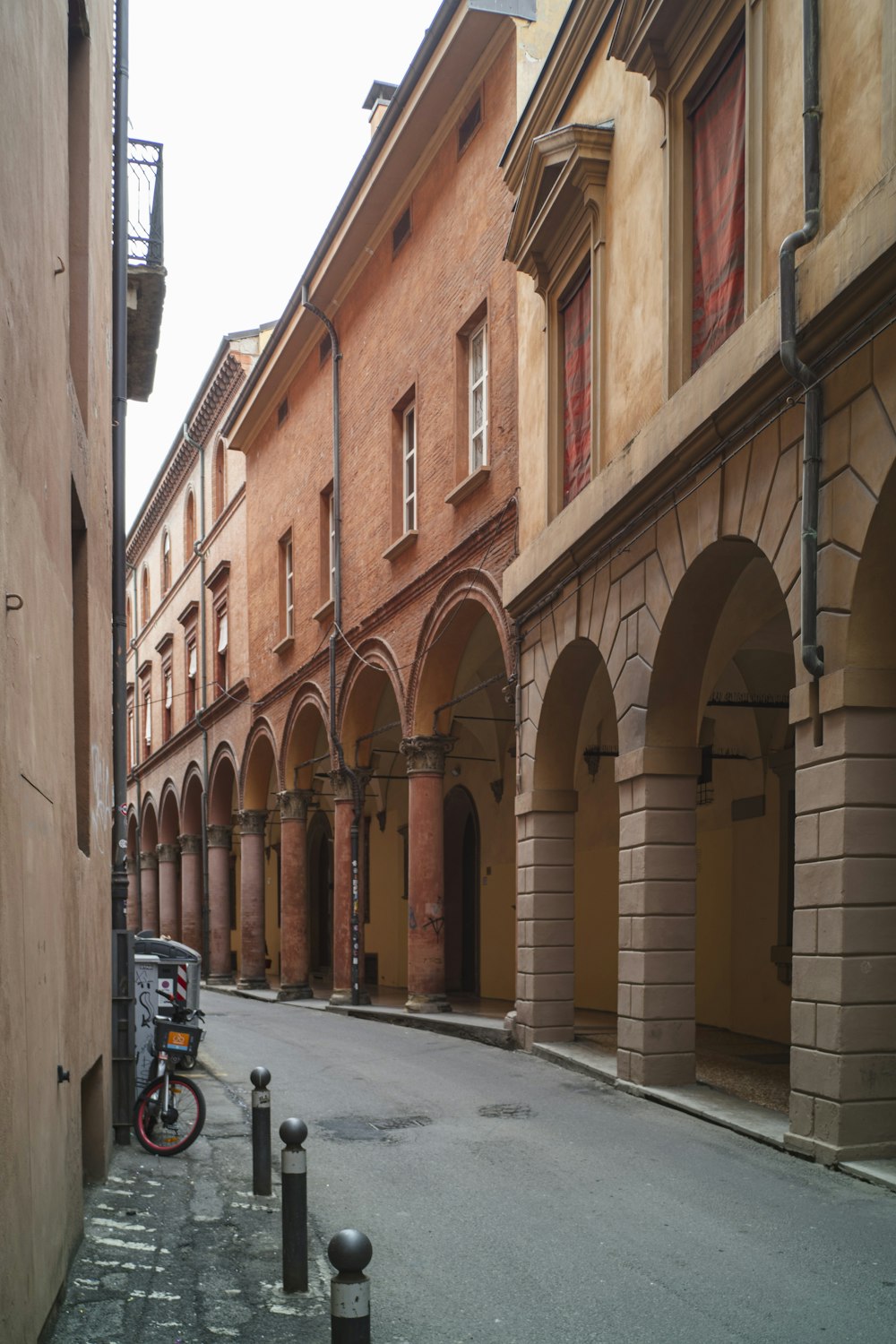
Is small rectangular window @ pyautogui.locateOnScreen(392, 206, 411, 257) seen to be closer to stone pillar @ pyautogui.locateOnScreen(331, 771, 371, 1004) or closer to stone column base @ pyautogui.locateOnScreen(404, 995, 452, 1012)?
stone pillar @ pyautogui.locateOnScreen(331, 771, 371, 1004)

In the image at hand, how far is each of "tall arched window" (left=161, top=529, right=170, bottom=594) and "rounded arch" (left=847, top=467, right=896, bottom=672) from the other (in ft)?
120

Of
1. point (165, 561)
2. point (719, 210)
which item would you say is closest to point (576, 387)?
point (719, 210)

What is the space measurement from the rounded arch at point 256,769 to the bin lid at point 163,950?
15218 mm

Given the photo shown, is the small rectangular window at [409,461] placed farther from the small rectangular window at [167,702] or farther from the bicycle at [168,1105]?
the small rectangular window at [167,702]

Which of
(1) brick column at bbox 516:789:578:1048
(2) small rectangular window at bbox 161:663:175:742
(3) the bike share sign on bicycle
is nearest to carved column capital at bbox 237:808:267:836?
(2) small rectangular window at bbox 161:663:175:742

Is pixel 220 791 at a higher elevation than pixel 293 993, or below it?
higher

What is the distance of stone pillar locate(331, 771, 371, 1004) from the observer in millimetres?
23188

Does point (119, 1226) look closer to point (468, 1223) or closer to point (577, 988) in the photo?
point (468, 1223)

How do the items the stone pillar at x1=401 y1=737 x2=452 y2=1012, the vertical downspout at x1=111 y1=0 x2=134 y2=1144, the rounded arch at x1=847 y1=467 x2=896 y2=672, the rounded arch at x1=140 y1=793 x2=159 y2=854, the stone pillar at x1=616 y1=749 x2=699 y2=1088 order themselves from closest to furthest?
the rounded arch at x1=847 y1=467 x2=896 y2=672
the vertical downspout at x1=111 y1=0 x2=134 y2=1144
the stone pillar at x1=616 y1=749 x2=699 y2=1088
the stone pillar at x1=401 y1=737 x2=452 y2=1012
the rounded arch at x1=140 y1=793 x2=159 y2=854

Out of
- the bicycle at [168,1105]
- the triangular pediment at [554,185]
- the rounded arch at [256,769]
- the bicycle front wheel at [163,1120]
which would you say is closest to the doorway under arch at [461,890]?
the rounded arch at [256,769]

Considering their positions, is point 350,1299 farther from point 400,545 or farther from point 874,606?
point 400,545

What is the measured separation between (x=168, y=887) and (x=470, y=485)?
24.8 meters

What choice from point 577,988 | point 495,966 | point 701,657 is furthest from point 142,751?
point 701,657

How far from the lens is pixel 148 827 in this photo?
44.8 metres
